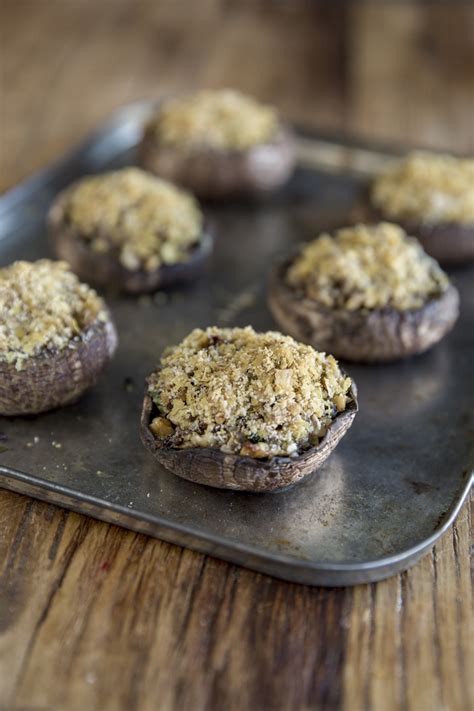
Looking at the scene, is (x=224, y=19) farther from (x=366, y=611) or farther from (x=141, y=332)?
(x=366, y=611)

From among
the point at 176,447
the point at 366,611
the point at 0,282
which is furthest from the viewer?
the point at 0,282

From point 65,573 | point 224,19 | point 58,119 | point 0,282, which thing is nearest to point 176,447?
point 65,573

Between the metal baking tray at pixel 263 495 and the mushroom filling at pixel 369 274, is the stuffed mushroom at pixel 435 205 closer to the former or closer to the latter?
the metal baking tray at pixel 263 495

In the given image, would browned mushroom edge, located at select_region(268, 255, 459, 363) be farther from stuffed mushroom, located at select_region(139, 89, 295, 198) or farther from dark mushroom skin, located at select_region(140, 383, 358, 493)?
stuffed mushroom, located at select_region(139, 89, 295, 198)

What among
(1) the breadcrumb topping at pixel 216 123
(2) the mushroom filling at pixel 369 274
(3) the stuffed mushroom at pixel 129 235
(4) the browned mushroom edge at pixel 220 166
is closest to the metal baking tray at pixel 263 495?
(3) the stuffed mushroom at pixel 129 235

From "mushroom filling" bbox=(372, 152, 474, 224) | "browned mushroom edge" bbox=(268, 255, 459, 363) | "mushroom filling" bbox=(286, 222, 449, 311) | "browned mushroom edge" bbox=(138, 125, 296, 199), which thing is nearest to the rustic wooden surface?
"browned mushroom edge" bbox=(268, 255, 459, 363)

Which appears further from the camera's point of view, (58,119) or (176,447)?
(58,119)

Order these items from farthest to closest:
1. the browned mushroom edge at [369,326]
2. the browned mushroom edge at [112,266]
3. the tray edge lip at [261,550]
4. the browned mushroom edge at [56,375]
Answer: the browned mushroom edge at [112,266] → the browned mushroom edge at [369,326] → the browned mushroom edge at [56,375] → the tray edge lip at [261,550]

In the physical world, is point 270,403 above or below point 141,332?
above
